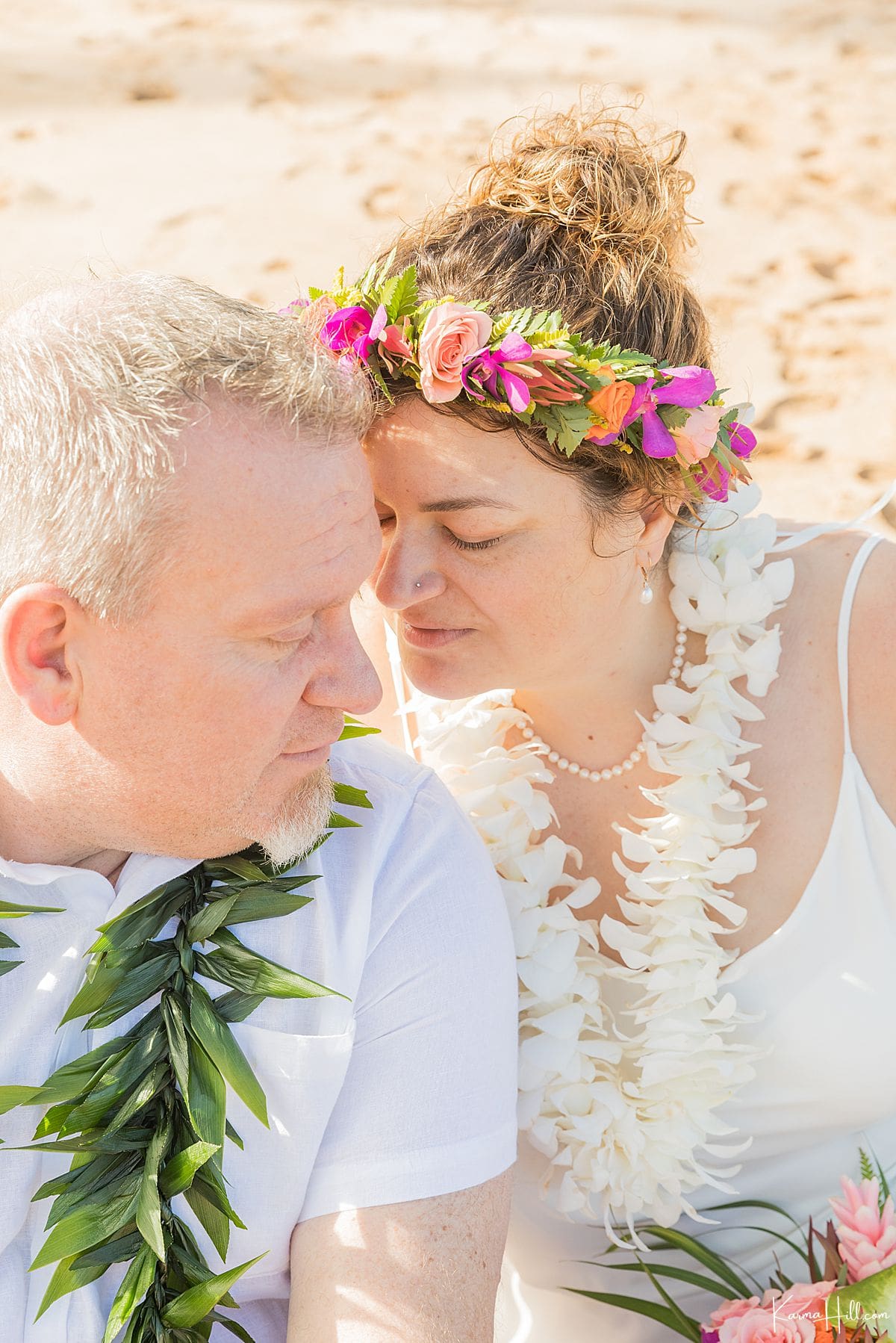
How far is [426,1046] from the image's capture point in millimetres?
1814

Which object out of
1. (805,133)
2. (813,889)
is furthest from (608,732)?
(805,133)

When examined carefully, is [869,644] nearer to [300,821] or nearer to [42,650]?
[300,821]

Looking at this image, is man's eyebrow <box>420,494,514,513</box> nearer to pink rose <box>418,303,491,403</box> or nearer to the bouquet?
pink rose <box>418,303,491,403</box>

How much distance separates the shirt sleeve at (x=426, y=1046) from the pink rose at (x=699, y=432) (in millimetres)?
713

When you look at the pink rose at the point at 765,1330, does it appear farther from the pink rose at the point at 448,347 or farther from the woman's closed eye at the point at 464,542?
the pink rose at the point at 448,347

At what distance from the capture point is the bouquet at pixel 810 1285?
1.85 meters

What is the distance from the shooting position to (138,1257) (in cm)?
169

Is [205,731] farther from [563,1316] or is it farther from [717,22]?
[717,22]

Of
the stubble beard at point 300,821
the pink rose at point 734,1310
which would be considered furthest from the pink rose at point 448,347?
the pink rose at point 734,1310

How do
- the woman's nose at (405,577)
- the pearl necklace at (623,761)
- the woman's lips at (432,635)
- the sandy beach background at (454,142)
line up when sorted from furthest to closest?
the sandy beach background at (454,142)
the pearl necklace at (623,761)
the woman's lips at (432,635)
the woman's nose at (405,577)

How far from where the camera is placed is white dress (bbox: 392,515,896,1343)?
231 cm

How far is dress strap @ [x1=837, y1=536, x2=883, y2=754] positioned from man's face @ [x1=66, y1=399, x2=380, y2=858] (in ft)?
3.13

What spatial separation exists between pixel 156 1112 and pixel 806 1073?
1.16 m

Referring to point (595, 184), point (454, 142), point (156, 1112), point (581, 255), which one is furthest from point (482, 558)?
point (454, 142)
